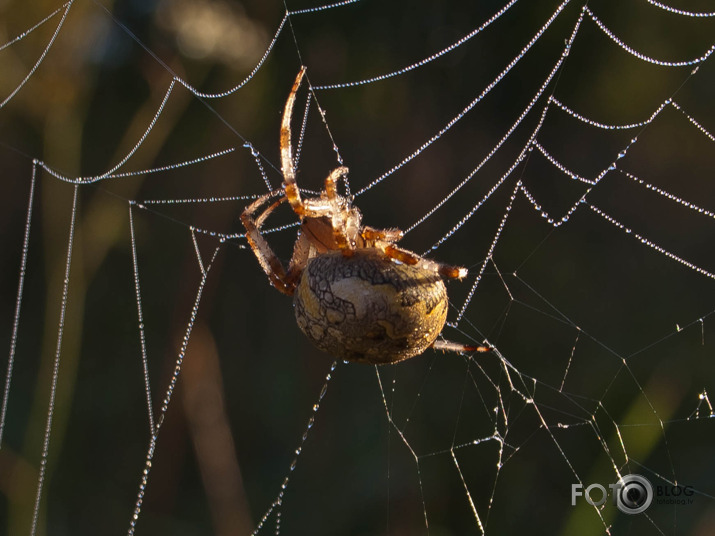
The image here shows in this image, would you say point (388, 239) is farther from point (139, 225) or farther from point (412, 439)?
point (139, 225)

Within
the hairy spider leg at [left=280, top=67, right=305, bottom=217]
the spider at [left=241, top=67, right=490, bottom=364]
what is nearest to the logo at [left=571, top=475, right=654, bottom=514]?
the spider at [left=241, top=67, right=490, bottom=364]

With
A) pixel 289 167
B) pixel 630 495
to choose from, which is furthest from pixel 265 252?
pixel 630 495

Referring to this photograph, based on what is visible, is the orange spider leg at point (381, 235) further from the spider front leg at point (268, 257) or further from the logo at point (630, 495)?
the logo at point (630, 495)

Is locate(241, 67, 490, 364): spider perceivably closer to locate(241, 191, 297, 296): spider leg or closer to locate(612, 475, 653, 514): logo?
locate(241, 191, 297, 296): spider leg

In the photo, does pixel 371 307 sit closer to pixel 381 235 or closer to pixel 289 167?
pixel 381 235

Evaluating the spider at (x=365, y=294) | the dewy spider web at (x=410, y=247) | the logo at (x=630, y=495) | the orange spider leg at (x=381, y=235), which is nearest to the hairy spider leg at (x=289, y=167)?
the spider at (x=365, y=294)

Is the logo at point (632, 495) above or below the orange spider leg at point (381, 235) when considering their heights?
below
